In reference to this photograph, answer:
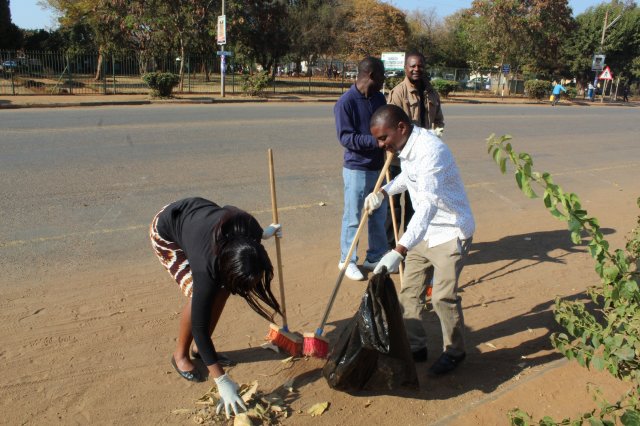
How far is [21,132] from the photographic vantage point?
35.3ft

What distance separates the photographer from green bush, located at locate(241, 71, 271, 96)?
23984 mm

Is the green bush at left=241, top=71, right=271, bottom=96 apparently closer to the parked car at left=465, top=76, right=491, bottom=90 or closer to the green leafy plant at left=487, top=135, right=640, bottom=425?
the parked car at left=465, top=76, right=491, bottom=90

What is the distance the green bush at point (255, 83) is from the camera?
23984 millimetres

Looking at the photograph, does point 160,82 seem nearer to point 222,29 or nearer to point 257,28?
point 222,29

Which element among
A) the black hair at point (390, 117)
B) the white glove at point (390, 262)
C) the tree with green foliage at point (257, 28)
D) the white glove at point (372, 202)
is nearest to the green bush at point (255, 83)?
the tree with green foliage at point (257, 28)

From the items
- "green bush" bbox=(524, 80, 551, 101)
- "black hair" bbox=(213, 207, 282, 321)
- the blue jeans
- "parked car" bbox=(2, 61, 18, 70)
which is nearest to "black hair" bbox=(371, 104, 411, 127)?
"black hair" bbox=(213, 207, 282, 321)

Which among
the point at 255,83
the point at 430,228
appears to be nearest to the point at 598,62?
the point at 255,83

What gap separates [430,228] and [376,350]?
766mm

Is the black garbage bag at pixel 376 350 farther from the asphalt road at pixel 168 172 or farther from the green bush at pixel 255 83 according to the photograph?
the green bush at pixel 255 83

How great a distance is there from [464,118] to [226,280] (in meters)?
16.3

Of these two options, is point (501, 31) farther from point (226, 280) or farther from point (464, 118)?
point (226, 280)

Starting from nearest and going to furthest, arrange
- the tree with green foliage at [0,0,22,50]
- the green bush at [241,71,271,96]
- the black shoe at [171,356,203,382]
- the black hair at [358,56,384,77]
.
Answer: the black shoe at [171,356,203,382] < the black hair at [358,56,384,77] < the green bush at [241,71,271,96] < the tree with green foliage at [0,0,22,50]

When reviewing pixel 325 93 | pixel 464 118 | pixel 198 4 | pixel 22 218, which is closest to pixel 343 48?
pixel 325 93

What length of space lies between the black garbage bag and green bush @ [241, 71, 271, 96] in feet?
71.6
